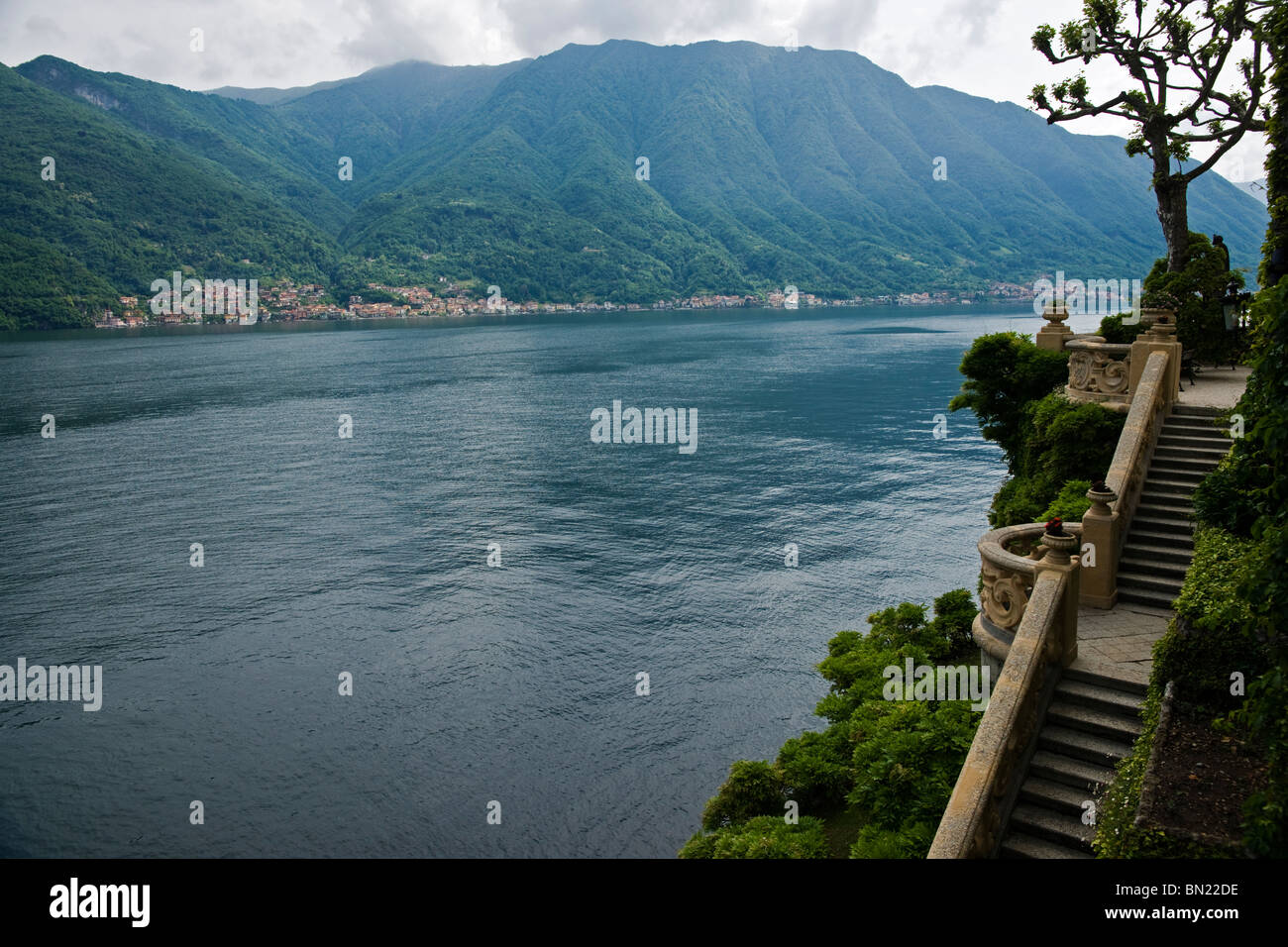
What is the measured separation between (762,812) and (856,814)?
2320 millimetres

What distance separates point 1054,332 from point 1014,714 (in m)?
20.2

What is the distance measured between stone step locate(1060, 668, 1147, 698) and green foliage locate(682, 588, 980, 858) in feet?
14.1

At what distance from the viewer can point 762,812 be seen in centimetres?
2119

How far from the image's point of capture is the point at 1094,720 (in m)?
13.7

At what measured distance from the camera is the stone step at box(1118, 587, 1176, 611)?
16.9m

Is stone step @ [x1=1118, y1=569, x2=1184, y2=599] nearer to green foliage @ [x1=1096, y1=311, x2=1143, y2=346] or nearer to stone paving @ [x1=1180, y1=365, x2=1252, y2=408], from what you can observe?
stone paving @ [x1=1180, y1=365, x2=1252, y2=408]

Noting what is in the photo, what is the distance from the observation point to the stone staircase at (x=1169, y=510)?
56.6 ft

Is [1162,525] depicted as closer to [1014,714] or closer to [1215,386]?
[1014,714]

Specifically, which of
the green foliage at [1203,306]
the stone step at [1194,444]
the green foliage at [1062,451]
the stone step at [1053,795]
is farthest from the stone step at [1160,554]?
the green foliage at [1203,306]

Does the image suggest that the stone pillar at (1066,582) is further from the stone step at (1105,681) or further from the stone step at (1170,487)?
the stone step at (1170,487)

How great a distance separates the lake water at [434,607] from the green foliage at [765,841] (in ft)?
13.9

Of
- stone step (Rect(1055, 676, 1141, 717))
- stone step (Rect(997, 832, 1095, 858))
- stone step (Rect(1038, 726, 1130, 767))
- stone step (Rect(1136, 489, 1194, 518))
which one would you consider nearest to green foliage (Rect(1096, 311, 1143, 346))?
stone step (Rect(1136, 489, 1194, 518))

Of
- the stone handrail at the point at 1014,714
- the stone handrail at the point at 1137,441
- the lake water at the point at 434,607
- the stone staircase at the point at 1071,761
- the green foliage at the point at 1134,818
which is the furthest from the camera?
the lake water at the point at 434,607
